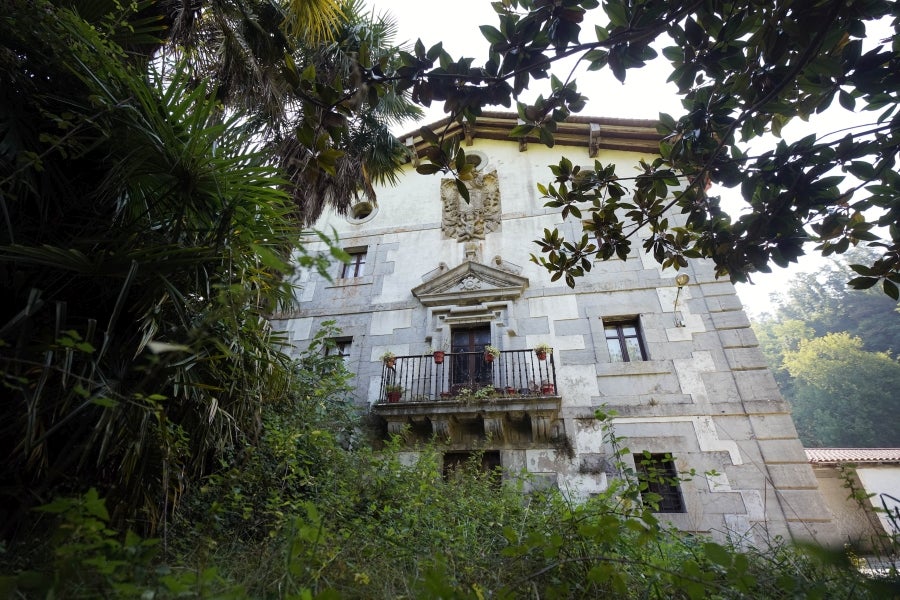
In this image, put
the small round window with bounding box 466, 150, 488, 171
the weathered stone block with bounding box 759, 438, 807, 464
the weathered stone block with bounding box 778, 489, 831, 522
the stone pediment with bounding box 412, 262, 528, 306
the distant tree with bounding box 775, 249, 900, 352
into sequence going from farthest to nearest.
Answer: the distant tree with bounding box 775, 249, 900, 352 < the small round window with bounding box 466, 150, 488, 171 < the stone pediment with bounding box 412, 262, 528, 306 < the weathered stone block with bounding box 759, 438, 807, 464 < the weathered stone block with bounding box 778, 489, 831, 522

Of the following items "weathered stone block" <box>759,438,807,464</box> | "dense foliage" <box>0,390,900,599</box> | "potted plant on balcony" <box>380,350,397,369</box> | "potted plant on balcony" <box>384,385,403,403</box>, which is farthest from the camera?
"potted plant on balcony" <box>380,350,397,369</box>

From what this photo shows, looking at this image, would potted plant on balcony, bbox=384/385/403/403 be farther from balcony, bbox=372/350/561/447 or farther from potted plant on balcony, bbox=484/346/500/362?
potted plant on balcony, bbox=484/346/500/362

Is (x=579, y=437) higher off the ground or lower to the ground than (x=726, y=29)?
lower

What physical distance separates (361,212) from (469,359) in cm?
483

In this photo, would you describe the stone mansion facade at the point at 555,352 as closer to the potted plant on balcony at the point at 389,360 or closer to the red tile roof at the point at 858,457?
the potted plant on balcony at the point at 389,360

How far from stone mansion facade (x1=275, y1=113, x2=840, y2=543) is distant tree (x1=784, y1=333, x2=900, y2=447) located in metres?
22.2

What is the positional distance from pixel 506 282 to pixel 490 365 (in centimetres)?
171

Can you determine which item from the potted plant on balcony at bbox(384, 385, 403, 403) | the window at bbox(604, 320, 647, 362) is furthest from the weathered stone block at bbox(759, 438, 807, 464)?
the potted plant on balcony at bbox(384, 385, 403, 403)

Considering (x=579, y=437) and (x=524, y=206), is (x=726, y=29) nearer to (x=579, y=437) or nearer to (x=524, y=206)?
(x=579, y=437)

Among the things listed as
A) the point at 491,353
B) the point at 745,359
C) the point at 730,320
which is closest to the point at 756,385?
the point at 745,359

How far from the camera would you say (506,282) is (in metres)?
8.03

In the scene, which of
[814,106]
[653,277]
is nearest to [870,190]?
[814,106]

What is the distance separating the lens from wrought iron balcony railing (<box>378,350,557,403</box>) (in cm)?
666

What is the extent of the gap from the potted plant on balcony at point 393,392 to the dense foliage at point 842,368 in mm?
25063
